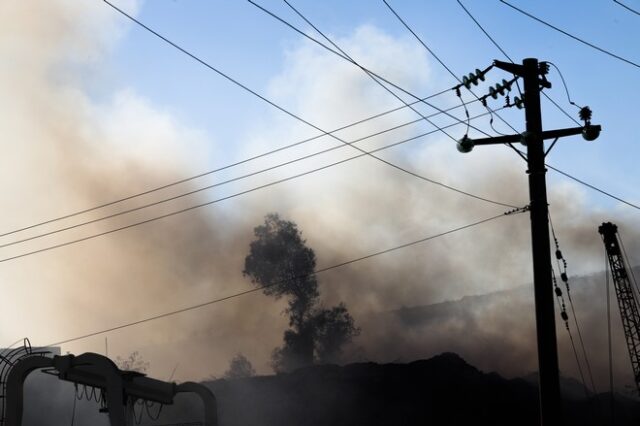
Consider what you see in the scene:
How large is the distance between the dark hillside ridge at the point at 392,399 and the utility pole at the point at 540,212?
6111 centimetres

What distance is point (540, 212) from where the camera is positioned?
17.3 meters

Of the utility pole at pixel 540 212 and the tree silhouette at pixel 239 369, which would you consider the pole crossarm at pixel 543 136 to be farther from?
the tree silhouette at pixel 239 369

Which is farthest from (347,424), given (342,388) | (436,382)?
(436,382)

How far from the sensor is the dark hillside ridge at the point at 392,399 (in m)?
77.0

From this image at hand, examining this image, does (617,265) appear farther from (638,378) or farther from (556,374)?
(556,374)

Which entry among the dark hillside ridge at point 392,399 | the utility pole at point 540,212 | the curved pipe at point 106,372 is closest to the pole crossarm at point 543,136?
the utility pole at point 540,212

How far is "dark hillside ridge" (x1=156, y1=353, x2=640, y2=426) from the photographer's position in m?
77.0

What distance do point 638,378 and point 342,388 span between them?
28283mm

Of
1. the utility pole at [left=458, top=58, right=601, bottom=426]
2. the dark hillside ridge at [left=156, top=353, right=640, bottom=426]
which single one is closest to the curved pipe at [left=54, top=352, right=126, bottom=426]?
the utility pole at [left=458, top=58, right=601, bottom=426]

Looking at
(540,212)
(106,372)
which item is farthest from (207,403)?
(540,212)

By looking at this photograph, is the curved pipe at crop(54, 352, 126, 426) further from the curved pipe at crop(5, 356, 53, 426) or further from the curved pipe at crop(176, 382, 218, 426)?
the curved pipe at crop(176, 382, 218, 426)

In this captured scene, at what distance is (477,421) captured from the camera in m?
75.6

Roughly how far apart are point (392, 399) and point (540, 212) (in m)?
66.1

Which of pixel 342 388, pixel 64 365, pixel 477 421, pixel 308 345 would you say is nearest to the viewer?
pixel 64 365
